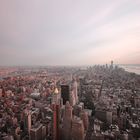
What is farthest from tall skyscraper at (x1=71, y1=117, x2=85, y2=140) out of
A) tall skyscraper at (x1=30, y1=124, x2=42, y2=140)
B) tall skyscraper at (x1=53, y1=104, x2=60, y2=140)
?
tall skyscraper at (x1=30, y1=124, x2=42, y2=140)

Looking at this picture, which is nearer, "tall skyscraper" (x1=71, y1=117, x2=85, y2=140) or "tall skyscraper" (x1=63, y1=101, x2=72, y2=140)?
"tall skyscraper" (x1=71, y1=117, x2=85, y2=140)

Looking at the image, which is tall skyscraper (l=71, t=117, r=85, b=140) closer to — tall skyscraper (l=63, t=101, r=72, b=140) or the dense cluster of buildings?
the dense cluster of buildings

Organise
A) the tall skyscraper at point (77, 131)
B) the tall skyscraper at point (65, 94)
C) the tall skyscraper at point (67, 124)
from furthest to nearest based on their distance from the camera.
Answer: the tall skyscraper at point (65, 94)
the tall skyscraper at point (67, 124)
the tall skyscraper at point (77, 131)

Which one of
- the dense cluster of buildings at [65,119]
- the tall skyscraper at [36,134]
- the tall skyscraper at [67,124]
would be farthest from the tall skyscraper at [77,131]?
the tall skyscraper at [36,134]

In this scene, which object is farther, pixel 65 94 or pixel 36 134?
pixel 65 94

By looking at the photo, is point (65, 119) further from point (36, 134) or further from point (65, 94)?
point (65, 94)

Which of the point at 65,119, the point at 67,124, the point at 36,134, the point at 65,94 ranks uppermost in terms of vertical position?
the point at 65,94

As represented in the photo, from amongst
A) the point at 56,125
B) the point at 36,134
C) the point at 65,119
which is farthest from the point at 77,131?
the point at 36,134

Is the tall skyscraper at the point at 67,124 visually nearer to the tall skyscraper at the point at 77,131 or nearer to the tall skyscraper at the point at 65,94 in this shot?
the tall skyscraper at the point at 77,131

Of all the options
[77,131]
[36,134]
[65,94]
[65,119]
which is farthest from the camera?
[65,94]

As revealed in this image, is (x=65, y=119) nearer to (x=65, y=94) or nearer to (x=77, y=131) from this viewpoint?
(x=77, y=131)

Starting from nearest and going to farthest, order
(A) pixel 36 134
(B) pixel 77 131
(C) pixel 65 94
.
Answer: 1. (B) pixel 77 131
2. (A) pixel 36 134
3. (C) pixel 65 94

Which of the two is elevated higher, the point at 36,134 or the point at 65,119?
the point at 65,119
